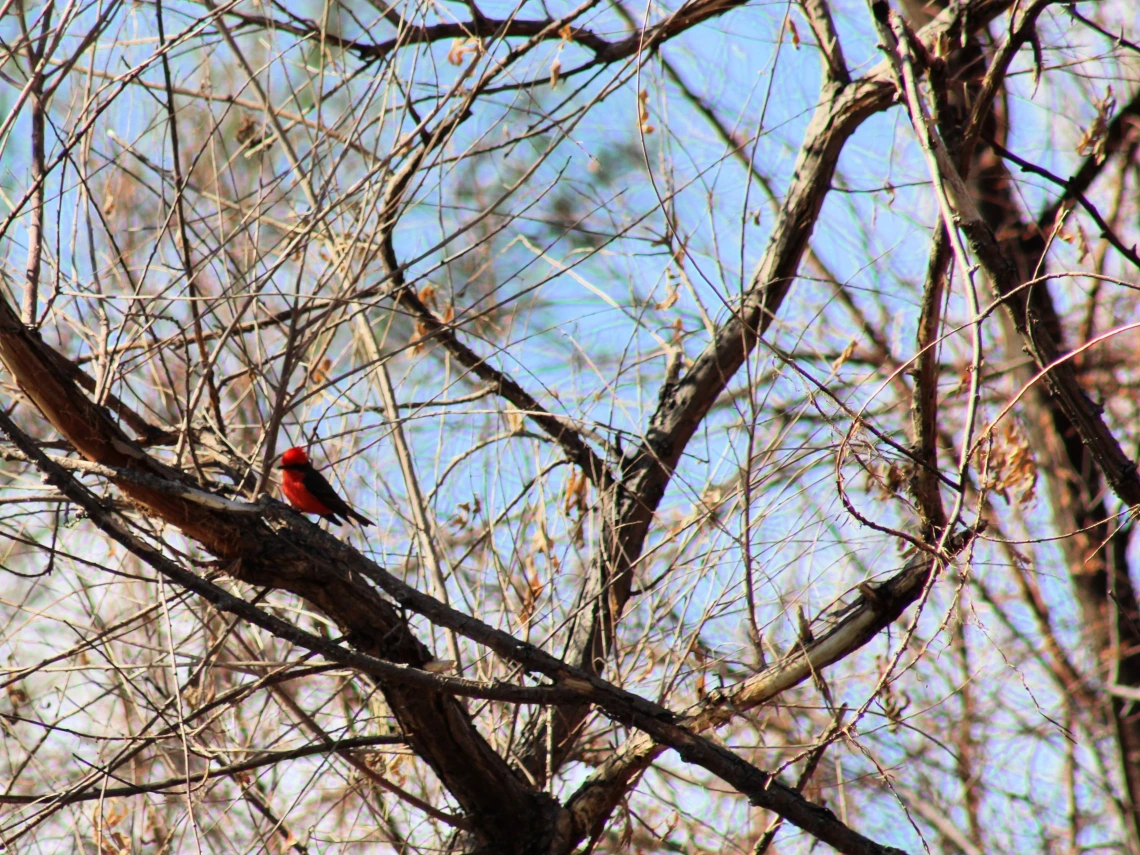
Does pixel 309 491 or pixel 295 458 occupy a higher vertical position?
pixel 295 458

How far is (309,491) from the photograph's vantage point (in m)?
4.43

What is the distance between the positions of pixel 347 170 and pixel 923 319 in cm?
253

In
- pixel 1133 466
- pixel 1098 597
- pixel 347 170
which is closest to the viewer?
pixel 1133 466

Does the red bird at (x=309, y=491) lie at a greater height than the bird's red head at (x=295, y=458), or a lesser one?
lesser

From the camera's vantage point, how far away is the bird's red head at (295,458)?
438cm

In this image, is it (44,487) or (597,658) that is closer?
(44,487)

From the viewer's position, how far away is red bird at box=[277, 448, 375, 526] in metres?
4.34

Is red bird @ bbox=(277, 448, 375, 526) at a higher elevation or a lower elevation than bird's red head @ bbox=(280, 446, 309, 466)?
lower

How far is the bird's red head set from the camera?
438 centimetres

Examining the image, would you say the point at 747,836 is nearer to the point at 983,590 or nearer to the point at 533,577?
the point at 533,577

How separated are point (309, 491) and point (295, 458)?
15 cm

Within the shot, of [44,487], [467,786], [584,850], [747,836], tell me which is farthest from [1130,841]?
[44,487]

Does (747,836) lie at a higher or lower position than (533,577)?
lower

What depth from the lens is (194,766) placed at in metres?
4.40
